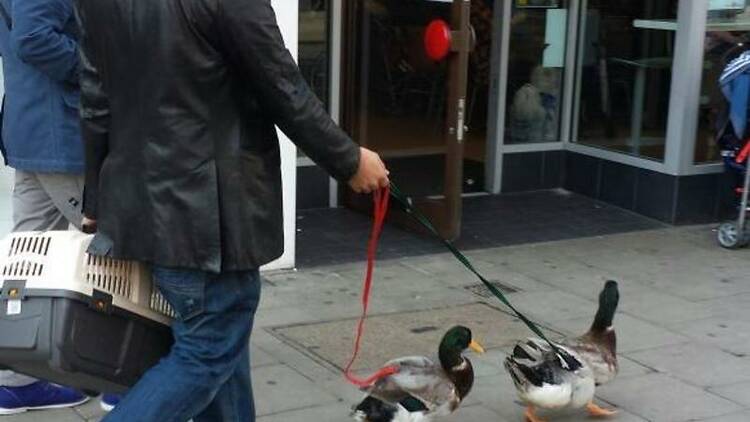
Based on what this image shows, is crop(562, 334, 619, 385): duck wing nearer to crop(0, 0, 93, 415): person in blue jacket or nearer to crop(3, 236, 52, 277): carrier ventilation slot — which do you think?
crop(0, 0, 93, 415): person in blue jacket

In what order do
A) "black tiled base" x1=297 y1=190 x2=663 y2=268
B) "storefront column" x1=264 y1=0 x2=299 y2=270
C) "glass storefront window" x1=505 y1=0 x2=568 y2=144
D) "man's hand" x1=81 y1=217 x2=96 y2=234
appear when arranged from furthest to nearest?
"glass storefront window" x1=505 y1=0 x2=568 y2=144 < "black tiled base" x1=297 y1=190 x2=663 y2=268 < "storefront column" x1=264 y1=0 x2=299 y2=270 < "man's hand" x1=81 y1=217 x2=96 y2=234

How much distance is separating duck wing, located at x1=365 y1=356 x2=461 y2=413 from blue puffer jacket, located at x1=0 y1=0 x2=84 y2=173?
1.43m

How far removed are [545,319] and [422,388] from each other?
7.08 ft

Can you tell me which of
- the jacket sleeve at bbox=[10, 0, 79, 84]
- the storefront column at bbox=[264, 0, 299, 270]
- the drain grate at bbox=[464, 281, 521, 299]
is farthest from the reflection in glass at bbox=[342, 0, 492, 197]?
the jacket sleeve at bbox=[10, 0, 79, 84]

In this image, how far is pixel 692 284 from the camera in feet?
22.7

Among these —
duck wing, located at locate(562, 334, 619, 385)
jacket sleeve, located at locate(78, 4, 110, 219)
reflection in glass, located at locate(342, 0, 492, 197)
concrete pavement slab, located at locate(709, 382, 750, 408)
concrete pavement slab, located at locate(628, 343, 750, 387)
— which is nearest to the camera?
jacket sleeve, located at locate(78, 4, 110, 219)

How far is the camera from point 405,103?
8.62 m

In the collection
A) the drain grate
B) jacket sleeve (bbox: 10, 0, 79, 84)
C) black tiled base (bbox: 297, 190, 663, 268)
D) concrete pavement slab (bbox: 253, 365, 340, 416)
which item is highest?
jacket sleeve (bbox: 10, 0, 79, 84)

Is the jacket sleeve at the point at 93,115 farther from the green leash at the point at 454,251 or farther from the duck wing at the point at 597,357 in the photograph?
the duck wing at the point at 597,357

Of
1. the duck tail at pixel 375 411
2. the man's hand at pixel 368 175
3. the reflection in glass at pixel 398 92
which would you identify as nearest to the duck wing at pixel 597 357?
the duck tail at pixel 375 411

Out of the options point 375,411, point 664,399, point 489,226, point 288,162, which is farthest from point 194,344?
point 489,226

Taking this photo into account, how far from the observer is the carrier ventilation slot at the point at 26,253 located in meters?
3.31

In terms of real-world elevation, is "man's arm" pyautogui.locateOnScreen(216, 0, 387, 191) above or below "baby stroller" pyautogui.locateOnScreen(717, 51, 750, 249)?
above

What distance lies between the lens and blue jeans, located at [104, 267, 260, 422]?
128 inches
